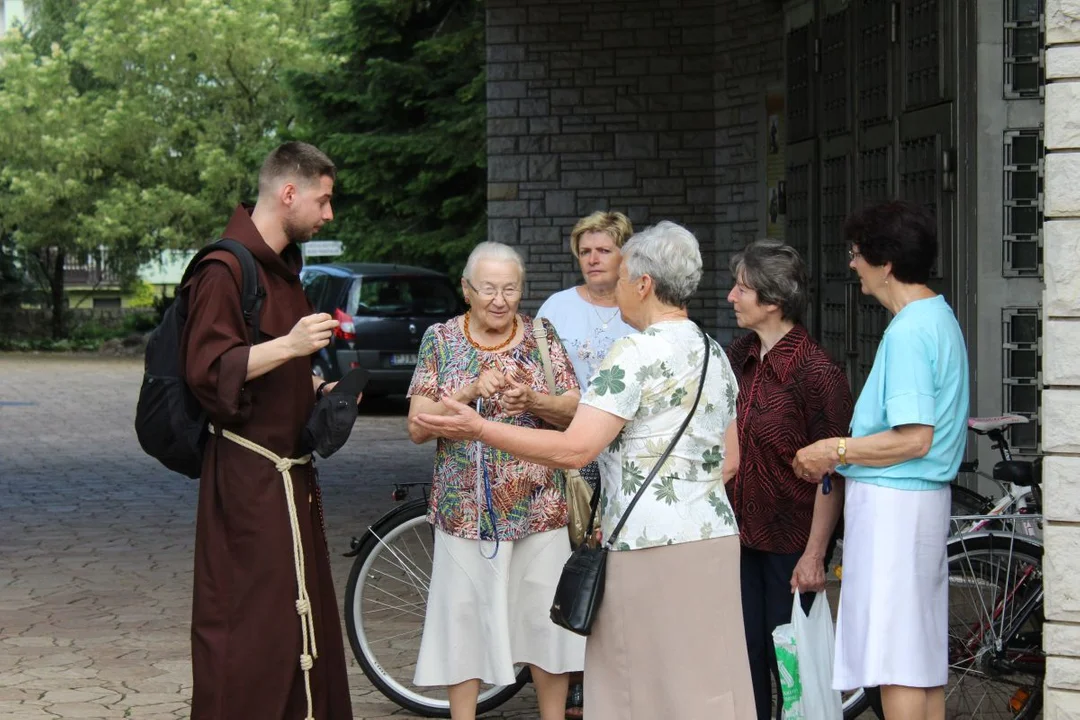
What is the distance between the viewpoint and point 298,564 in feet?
16.7

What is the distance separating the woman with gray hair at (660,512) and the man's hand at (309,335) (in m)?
0.47

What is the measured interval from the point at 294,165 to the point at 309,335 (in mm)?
647

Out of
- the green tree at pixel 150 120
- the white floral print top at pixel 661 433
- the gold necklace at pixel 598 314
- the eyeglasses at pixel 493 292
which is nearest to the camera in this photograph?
the white floral print top at pixel 661 433

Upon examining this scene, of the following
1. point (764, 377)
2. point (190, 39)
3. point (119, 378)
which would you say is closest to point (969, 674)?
point (764, 377)

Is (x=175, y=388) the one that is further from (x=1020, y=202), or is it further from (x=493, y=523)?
(x=1020, y=202)

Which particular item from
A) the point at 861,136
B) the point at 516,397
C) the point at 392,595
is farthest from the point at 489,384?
the point at 861,136

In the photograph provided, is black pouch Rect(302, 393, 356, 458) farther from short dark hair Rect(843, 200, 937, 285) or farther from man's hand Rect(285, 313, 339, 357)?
short dark hair Rect(843, 200, 937, 285)

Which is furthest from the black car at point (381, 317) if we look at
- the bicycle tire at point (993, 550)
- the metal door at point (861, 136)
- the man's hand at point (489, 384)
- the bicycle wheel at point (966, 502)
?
Answer: the man's hand at point (489, 384)

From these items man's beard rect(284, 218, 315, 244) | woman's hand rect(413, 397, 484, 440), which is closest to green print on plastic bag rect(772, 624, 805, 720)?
woman's hand rect(413, 397, 484, 440)

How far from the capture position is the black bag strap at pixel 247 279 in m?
4.96

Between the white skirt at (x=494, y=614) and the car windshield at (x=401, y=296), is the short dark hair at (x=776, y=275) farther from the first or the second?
the car windshield at (x=401, y=296)

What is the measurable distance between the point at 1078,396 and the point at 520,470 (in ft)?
6.41

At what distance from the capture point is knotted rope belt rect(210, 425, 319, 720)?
5.03 m

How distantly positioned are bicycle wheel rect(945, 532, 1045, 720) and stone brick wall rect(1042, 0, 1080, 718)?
4.37 feet
